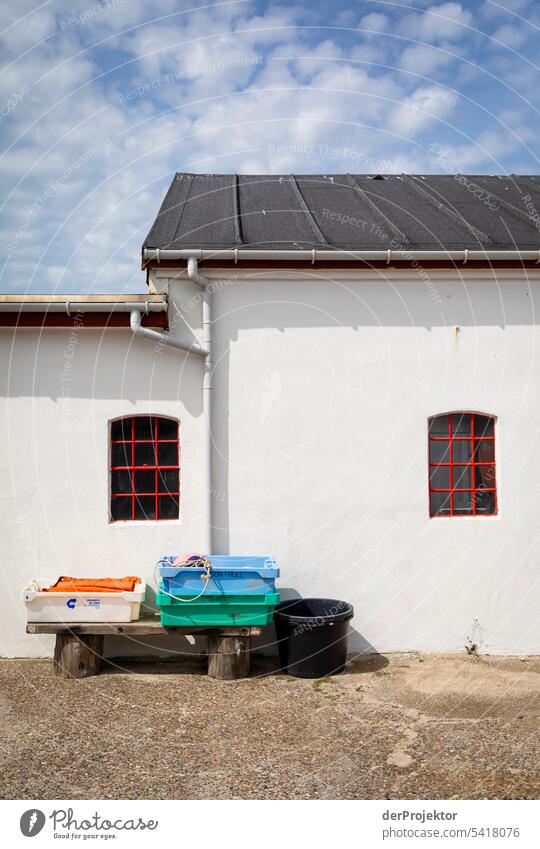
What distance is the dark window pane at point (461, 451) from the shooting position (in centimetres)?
855

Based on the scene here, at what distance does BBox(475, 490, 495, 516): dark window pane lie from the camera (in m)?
8.56

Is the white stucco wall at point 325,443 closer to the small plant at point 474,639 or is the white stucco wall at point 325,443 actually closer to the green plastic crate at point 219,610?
the small plant at point 474,639

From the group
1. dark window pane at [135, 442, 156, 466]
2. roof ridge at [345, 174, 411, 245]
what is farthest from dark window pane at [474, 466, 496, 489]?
dark window pane at [135, 442, 156, 466]

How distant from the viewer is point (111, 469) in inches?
324

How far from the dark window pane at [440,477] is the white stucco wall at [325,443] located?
202 mm

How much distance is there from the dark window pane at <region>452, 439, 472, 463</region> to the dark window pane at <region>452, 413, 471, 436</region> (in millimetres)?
90

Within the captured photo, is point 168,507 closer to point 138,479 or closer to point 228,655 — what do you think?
point 138,479

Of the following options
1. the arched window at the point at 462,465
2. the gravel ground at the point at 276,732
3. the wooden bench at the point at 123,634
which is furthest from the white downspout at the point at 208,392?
the arched window at the point at 462,465

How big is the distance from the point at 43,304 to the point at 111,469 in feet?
6.12

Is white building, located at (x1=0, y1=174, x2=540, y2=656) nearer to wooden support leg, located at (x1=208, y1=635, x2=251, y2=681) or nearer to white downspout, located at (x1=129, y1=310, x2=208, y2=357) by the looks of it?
white downspout, located at (x1=129, y1=310, x2=208, y2=357)

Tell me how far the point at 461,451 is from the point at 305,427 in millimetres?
1797

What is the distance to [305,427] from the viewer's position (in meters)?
8.32

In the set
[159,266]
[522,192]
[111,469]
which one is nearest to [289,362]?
[159,266]
